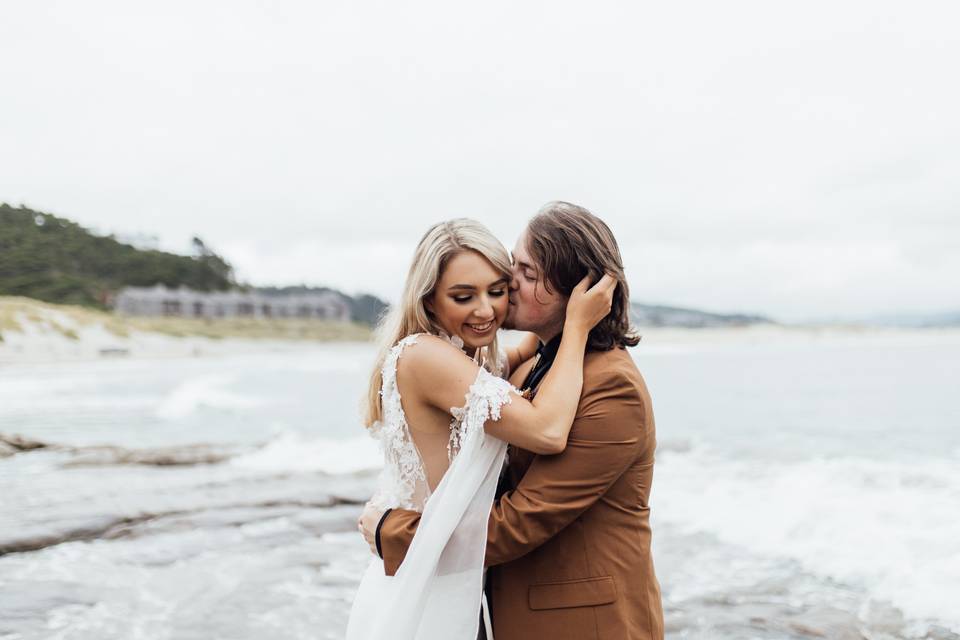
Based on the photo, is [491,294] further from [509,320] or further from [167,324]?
[167,324]

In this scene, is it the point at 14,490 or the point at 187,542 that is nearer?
the point at 187,542

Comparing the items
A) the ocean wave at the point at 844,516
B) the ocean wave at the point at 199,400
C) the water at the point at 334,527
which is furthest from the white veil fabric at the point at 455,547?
the ocean wave at the point at 199,400

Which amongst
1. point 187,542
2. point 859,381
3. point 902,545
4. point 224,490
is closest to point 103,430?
point 224,490

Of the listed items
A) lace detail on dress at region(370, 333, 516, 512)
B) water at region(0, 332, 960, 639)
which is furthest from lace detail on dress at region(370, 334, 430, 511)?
water at region(0, 332, 960, 639)

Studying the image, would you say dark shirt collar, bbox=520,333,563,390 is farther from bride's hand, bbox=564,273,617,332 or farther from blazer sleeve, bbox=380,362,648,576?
blazer sleeve, bbox=380,362,648,576

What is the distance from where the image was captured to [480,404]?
2402mm

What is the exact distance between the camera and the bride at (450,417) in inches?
94.8

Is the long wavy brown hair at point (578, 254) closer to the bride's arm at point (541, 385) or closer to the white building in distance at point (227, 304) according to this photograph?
the bride's arm at point (541, 385)

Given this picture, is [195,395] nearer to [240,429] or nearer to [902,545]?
[240,429]

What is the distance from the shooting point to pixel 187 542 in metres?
7.59

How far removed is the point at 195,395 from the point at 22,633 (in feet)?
73.1

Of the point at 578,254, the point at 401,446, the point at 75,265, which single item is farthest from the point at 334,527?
the point at 75,265

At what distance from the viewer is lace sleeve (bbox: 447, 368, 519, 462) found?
2.39m

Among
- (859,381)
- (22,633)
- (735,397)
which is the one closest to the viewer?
(22,633)
